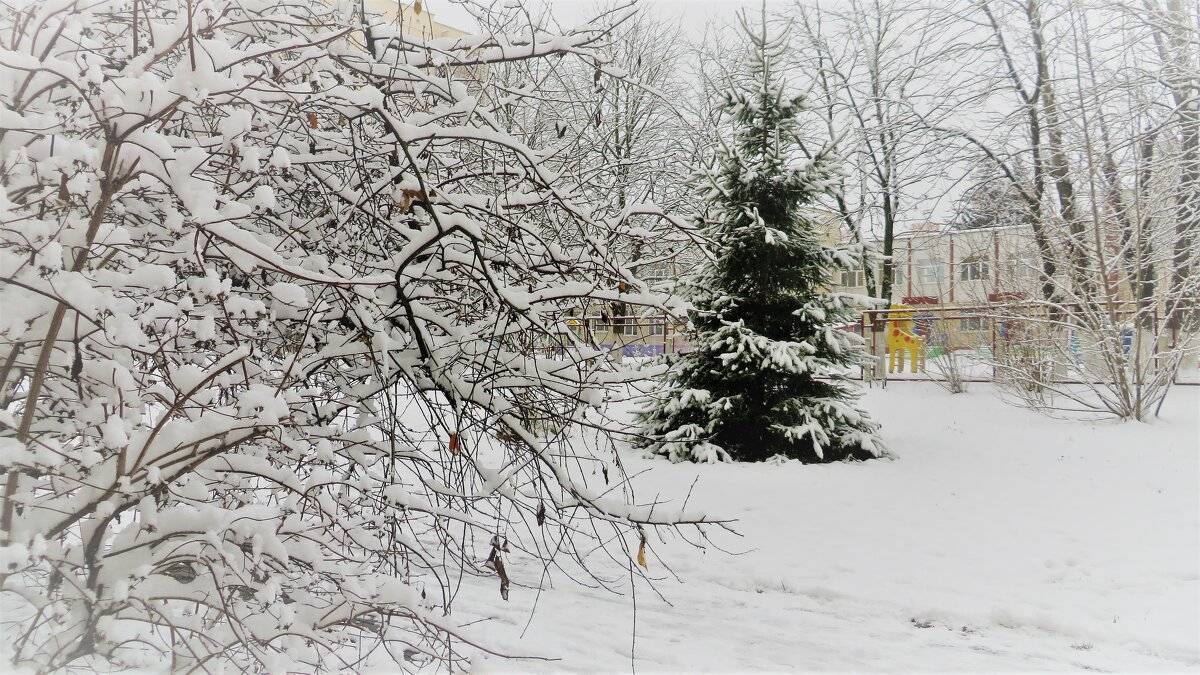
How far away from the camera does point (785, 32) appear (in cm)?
838

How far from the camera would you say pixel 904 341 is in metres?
15.4

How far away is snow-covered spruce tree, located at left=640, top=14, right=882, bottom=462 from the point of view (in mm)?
7992

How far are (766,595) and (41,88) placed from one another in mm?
4437

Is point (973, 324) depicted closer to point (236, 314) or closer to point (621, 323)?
point (621, 323)

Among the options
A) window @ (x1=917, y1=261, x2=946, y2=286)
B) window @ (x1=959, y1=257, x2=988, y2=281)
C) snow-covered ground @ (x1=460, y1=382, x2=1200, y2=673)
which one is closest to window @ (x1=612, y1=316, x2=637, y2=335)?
snow-covered ground @ (x1=460, y1=382, x2=1200, y2=673)

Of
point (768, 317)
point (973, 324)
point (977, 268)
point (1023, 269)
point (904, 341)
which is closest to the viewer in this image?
point (768, 317)

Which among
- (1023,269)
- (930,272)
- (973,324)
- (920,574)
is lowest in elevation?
(920,574)

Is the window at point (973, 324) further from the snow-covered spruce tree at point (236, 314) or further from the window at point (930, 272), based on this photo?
the snow-covered spruce tree at point (236, 314)

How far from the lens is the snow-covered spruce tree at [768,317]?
7.99m

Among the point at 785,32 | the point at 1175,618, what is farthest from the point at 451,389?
the point at 785,32

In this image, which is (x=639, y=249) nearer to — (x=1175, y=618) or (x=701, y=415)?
(x=1175, y=618)

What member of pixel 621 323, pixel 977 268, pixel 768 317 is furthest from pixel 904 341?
pixel 621 323

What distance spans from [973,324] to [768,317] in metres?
5.27

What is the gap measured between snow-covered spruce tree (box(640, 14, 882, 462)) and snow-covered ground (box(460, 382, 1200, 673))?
0.47 meters
